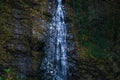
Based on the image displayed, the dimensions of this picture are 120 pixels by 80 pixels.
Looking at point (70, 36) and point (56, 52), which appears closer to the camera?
point (56, 52)

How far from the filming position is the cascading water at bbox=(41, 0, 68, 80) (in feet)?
32.6

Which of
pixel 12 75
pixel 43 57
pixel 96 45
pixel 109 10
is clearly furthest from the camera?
pixel 109 10

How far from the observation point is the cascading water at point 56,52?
9.94 meters

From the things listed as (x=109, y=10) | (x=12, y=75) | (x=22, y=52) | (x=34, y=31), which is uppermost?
(x=109, y=10)

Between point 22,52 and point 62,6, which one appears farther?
point 62,6

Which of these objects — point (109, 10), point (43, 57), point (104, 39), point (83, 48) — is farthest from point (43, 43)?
point (109, 10)

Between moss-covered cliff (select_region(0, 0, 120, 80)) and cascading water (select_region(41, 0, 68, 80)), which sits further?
cascading water (select_region(41, 0, 68, 80))

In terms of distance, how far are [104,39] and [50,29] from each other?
1.99 m

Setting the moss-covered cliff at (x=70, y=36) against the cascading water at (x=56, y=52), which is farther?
the cascading water at (x=56, y=52)

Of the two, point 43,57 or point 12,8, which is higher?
point 12,8

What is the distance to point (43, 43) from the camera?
1009 centimetres

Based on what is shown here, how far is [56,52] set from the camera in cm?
1023

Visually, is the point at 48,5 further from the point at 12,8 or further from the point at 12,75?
the point at 12,75

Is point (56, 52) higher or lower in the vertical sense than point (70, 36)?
lower
